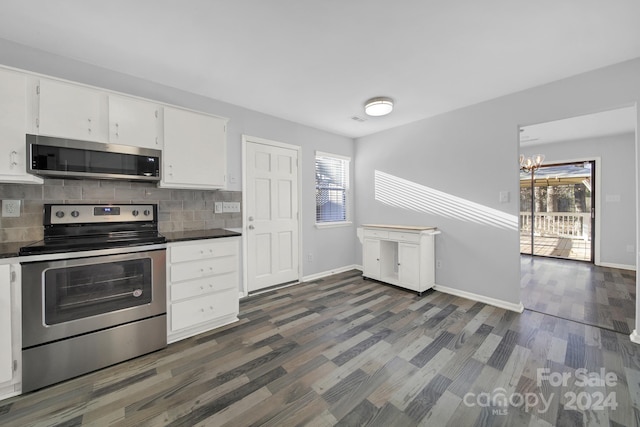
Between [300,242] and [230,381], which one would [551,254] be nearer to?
[300,242]

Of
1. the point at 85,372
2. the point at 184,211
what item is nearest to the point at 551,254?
the point at 184,211

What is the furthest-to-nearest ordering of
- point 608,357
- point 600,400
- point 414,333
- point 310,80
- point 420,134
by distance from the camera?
point 420,134, point 310,80, point 414,333, point 608,357, point 600,400

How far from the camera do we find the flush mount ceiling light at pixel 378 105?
2.98 metres

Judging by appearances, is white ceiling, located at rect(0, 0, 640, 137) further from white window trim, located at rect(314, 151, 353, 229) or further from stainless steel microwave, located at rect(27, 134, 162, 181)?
white window trim, located at rect(314, 151, 353, 229)

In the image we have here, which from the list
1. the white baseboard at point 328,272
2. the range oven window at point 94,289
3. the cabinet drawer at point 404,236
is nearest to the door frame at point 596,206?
the cabinet drawer at point 404,236

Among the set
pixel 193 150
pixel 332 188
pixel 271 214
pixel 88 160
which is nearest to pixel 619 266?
pixel 332 188

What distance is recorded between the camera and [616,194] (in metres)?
4.60

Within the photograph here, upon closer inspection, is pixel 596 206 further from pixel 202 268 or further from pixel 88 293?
→ pixel 88 293

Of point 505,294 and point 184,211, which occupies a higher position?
point 184,211

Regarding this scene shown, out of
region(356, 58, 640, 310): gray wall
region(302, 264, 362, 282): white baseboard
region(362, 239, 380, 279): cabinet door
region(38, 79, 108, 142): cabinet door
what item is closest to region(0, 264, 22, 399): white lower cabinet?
region(38, 79, 108, 142): cabinet door

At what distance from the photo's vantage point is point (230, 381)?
174cm

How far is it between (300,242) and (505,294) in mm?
2729

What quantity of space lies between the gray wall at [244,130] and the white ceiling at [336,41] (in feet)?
0.36

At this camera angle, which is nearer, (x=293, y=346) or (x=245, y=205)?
(x=293, y=346)
